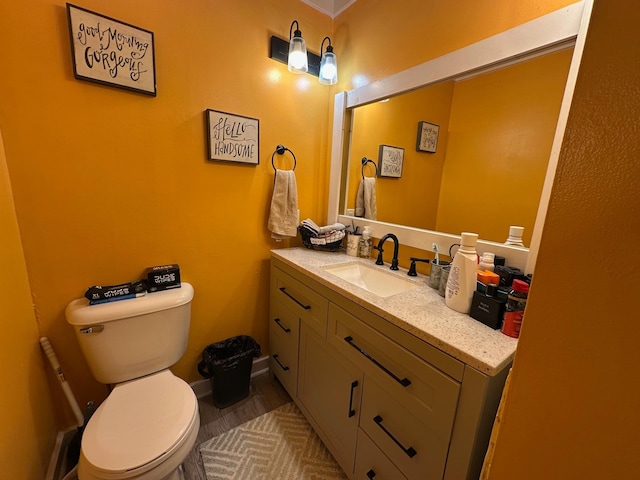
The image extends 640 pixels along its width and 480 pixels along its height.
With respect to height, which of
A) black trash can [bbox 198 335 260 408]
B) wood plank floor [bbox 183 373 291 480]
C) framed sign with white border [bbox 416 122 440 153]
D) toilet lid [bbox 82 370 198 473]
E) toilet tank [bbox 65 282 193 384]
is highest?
framed sign with white border [bbox 416 122 440 153]

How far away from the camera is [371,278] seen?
57.2 inches

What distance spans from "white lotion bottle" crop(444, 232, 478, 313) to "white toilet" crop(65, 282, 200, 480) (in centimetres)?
107

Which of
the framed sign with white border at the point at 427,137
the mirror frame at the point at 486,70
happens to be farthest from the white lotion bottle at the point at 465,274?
the framed sign with white border at the point at 427,137

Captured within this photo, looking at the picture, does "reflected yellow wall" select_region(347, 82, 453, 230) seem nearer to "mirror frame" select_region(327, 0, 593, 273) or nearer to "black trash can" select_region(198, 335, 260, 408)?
"mirror frame" select_region(327, 0, 593, 273)

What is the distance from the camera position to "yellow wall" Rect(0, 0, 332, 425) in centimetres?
104

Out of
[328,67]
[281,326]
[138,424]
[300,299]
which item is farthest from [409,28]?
[138,424]

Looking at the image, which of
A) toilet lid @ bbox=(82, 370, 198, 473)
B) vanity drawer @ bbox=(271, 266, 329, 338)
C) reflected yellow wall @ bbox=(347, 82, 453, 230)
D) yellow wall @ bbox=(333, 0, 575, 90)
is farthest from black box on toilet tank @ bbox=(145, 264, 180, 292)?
yellow wall @ bbox=(333, 0, 575, 90)

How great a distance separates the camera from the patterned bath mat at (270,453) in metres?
1.21

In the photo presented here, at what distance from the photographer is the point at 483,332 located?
2.62ft

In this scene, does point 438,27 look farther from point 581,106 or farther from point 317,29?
point 581,106

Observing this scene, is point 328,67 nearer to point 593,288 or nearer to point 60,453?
point 593,288

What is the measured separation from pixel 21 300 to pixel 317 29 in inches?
79.3

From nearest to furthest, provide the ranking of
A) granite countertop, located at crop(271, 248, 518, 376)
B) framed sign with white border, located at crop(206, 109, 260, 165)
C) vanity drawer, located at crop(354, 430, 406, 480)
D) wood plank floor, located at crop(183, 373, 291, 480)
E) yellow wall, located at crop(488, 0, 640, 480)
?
1. yellow wall, located at crop(488, 0, 640, 480)
2. granite countertop, located at crop(271, 248, 518, 376)
3. vanity drawer, located at crop(354, 430, 406, 480)
4. wood plank floor, located at crop(183, 373, 291, 480)
5. framed sign with white border, located at crop(206, 109, 260, 165)

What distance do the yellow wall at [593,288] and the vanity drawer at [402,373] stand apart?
35 centimetres
